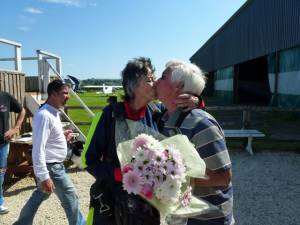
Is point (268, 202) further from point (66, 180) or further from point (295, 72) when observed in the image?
point (295, 72)

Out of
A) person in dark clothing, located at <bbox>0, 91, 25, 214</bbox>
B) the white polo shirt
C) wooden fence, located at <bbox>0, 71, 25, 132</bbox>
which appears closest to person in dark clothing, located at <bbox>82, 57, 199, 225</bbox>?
the white polo shirt

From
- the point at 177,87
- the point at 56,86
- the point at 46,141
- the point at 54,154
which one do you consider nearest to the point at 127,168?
the point at 177,87

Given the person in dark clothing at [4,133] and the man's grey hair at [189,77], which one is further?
the person in dark clothing at [4,133]

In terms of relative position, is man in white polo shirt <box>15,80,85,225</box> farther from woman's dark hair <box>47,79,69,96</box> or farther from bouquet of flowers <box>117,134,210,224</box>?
bouquet of flowers <box>117,134,210,224</box>

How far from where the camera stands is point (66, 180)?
154 inches

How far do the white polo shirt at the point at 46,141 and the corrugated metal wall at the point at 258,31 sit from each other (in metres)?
15.6

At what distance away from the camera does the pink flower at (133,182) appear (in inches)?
72.1

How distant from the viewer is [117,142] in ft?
7.95

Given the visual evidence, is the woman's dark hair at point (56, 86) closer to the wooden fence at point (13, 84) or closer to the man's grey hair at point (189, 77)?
the man's grey hair at point (189, 77)

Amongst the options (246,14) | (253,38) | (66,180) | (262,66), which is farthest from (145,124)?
(262,66)

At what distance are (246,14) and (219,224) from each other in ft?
88.0

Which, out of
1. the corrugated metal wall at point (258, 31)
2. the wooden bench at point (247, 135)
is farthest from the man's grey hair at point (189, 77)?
the corrugated metal wall at point (258, 31)

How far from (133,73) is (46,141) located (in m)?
1.64

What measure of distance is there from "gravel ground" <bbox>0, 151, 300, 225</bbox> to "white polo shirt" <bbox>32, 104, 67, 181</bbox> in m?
1.50
